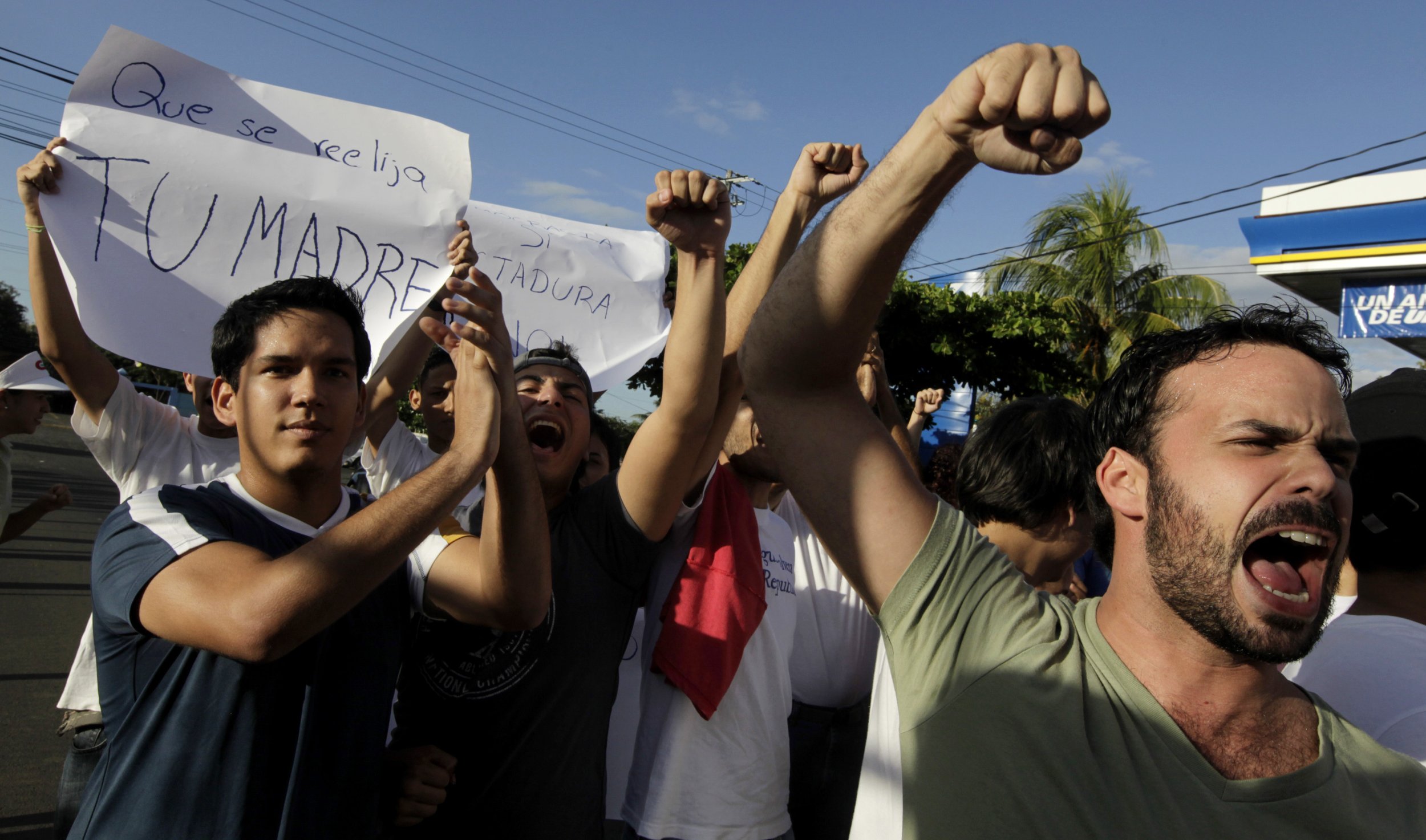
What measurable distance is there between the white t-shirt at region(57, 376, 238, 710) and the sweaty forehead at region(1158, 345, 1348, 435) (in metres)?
2.53

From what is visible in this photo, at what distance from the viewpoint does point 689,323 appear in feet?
6.63

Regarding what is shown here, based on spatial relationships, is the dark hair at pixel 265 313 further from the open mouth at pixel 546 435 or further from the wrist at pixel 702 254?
the wrist at pixel 702 254

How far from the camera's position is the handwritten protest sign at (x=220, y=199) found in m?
2.26

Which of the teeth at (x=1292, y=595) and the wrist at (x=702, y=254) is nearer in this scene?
the teeth at (x=1292, y=595)

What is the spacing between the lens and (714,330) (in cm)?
201

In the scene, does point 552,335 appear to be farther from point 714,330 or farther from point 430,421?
point 714,330

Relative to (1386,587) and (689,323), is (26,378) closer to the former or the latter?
(689,323)

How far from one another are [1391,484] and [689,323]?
4.87 feet

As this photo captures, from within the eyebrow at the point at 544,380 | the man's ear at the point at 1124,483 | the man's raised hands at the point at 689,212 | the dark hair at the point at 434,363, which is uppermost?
the man's raised hands at the point at 689,212

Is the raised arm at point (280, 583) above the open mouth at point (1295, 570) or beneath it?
beneath

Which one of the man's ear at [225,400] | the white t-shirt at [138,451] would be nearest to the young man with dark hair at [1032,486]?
the man's ear at [225,400]

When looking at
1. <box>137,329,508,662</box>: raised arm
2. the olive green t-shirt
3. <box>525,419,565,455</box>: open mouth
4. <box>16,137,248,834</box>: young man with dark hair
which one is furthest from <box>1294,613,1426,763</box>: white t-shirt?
<box>16,137,248,834</box>: young man with dark hair

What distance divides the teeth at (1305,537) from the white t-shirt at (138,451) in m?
2.66

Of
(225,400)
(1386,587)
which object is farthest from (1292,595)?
(225,400)
